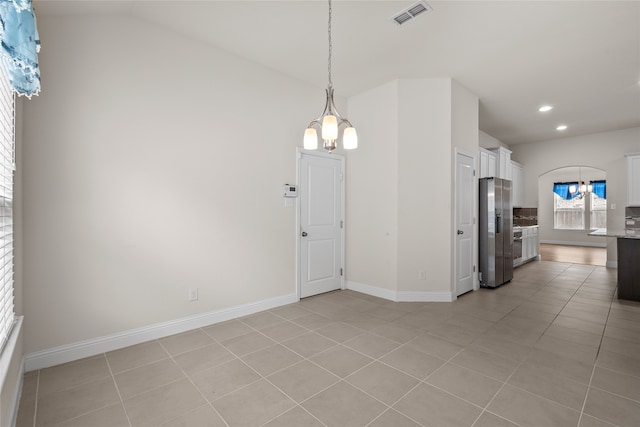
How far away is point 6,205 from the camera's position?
6.11 ft

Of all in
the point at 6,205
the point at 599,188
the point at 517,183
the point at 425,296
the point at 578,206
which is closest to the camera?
the point at 6,205

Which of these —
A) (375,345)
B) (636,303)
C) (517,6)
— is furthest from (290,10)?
(636,303)

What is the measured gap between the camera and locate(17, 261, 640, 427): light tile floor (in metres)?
1.88

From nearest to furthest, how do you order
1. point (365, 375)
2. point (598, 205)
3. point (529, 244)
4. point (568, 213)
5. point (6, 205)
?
point (6, 205) → point (365, 375) → point (529, 244) → point (598, 205) → point (568, 213)

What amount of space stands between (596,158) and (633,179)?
937mm

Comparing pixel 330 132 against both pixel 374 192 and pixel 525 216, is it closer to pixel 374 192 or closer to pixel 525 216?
pixel 374 192

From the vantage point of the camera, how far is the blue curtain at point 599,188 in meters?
10.4

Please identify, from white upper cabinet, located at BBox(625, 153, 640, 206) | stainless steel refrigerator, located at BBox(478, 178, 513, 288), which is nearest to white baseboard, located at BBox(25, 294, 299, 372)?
stainless steel refrigerator, located at BBox(478, 178, 513, 288)

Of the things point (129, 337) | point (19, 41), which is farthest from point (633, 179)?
point (19, 41)

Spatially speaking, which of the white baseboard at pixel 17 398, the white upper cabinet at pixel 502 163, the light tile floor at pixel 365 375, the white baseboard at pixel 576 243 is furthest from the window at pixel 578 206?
the white baseboard at pixel 17 398

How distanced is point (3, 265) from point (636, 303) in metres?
6.69

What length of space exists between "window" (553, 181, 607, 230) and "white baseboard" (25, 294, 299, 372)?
39.8 ft

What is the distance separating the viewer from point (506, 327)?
129 inches

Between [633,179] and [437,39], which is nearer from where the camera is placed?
[437,39]
